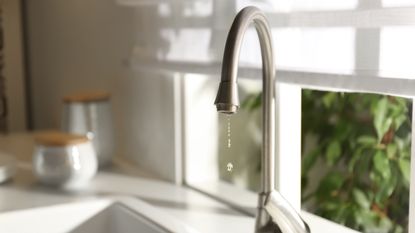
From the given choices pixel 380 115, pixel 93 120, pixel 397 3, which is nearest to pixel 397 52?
pixel 397 3

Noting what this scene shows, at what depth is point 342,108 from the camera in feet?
6.05

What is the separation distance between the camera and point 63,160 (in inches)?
58.5

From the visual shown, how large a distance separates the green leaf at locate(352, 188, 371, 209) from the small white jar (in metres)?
0.67

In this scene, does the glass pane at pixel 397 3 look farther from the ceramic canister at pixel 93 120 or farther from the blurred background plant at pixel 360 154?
the ceramic canister at pixel 93 120

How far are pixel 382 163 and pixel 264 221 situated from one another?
623 millimetres

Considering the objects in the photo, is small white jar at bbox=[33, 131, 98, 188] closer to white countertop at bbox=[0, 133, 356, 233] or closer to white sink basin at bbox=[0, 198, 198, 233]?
white countertop at bbox=[0, 133, 356, 233]

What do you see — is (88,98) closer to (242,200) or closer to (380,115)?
(242,200)

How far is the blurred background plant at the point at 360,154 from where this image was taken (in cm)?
153

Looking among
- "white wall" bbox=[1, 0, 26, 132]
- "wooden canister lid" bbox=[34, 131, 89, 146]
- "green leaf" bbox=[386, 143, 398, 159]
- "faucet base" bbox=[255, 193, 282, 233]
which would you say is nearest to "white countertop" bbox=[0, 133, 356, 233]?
"wooden canister lid" bbox=[34, 131, 89, 146]

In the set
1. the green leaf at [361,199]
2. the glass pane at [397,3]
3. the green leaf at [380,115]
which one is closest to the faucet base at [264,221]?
the glass pane at [397,3]

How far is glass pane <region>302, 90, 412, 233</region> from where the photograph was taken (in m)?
1.53

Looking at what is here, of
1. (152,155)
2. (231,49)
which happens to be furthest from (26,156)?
(231,49)

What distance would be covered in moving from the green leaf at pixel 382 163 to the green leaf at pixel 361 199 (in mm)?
98

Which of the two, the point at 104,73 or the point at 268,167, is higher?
the point at 104,73
